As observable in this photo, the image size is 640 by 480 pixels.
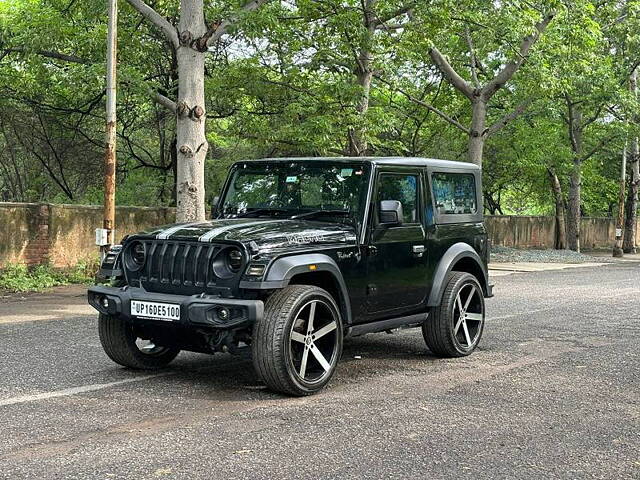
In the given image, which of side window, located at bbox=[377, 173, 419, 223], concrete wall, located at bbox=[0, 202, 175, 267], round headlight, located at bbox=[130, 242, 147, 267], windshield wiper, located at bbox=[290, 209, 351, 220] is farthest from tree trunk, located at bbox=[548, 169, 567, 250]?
round headlight, located at bbox=[130, 242, 147, 267]

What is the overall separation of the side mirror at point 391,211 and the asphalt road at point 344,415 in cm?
138

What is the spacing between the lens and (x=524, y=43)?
23.8 m

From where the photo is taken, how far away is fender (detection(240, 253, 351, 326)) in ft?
19.9

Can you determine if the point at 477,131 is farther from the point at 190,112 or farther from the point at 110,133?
the point at 110,133

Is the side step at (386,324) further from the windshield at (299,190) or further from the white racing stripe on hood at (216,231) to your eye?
the white racing stripe on hood at (216,231)

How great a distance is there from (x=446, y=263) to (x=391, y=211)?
116cm

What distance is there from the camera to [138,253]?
6.74 metres

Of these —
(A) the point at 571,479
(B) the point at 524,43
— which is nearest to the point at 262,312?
(A) the point at 571,479

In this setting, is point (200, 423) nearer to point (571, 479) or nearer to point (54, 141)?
point (571, 479)

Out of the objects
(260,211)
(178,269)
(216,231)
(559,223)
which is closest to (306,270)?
(216,231)

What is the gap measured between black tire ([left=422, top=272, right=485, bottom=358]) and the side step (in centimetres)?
16

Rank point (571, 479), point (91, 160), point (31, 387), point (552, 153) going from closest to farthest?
point (571, 479)
point (31, 387)
point (91, 160)
point (552, 153)

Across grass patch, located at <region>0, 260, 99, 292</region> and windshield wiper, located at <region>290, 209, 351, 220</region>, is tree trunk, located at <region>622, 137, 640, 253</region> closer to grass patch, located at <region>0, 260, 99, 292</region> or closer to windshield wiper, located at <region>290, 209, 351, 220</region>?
grass patch, located at <region>0, 260, 99, 292</region>

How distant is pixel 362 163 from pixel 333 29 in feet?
44.0
